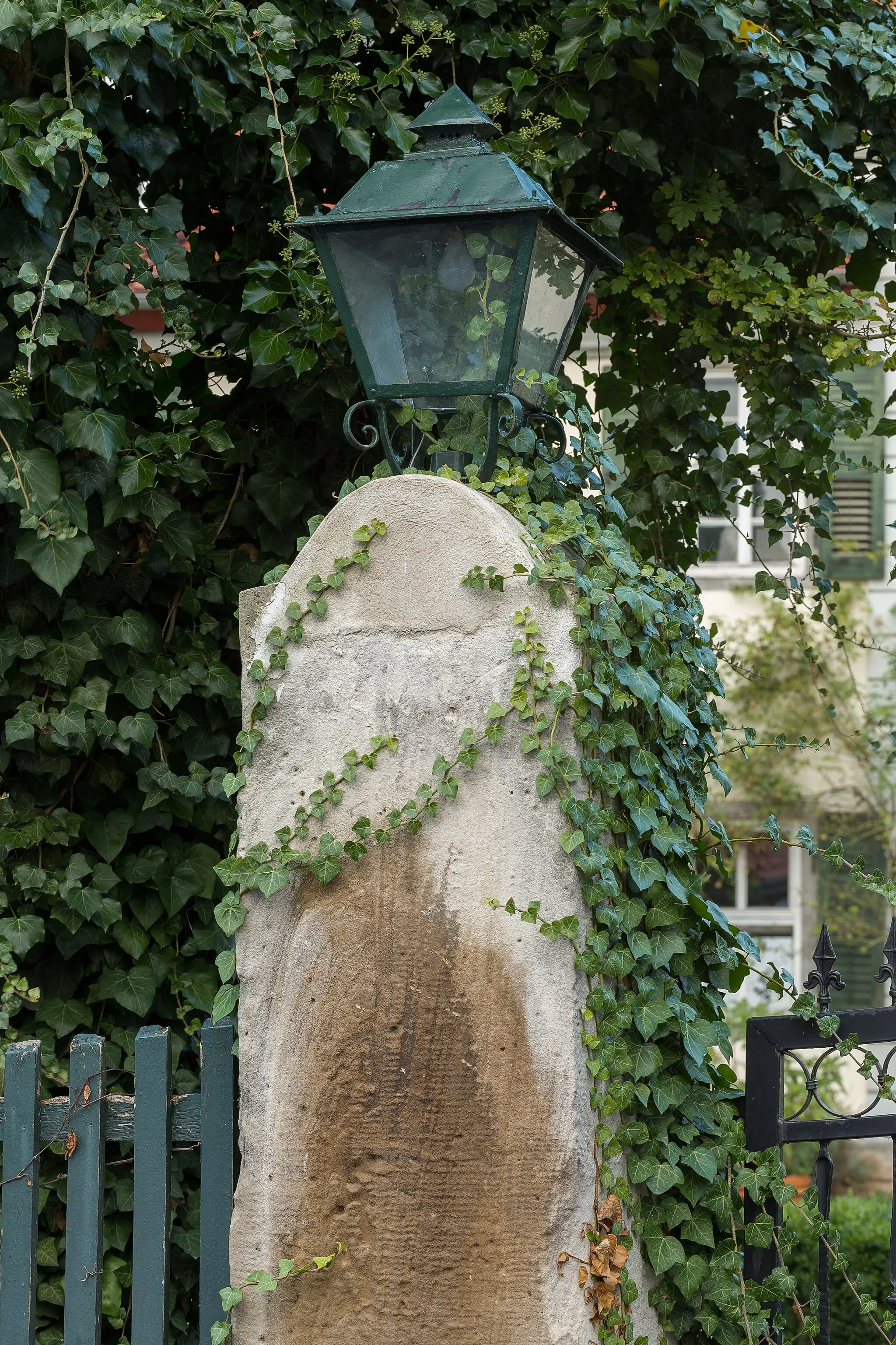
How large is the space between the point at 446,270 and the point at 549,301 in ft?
0.67

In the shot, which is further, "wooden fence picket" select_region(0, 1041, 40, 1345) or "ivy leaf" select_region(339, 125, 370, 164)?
"ivy leaf" select_region(339, 125, 370, 164)

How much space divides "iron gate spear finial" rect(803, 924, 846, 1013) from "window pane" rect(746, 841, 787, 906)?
8104 mm

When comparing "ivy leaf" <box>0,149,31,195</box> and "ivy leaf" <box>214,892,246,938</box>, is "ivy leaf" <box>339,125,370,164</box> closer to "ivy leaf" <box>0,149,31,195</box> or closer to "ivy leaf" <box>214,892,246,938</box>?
"ivy leaf" <box>0,149,31,195</box>

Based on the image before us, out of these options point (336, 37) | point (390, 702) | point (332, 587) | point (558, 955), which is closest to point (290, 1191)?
point (558, 955)

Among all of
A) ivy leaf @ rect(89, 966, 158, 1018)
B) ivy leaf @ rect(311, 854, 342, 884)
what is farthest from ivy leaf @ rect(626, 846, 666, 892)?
ivy leaf @ rect(89, 966, 158, 1018)

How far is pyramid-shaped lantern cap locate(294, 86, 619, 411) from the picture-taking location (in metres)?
1.92

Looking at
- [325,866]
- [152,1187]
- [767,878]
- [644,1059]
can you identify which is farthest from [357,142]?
[767,878]

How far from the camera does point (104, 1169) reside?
76.4 inches

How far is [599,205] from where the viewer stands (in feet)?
10.2

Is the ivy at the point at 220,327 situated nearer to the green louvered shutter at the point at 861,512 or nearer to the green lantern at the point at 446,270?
the green lantern at the point at 446,270

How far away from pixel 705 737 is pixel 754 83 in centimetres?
147

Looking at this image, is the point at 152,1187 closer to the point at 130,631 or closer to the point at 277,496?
the point at 130,631

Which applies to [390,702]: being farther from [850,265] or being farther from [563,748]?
[850,265]

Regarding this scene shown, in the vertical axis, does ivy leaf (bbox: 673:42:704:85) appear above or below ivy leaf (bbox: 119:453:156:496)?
above
